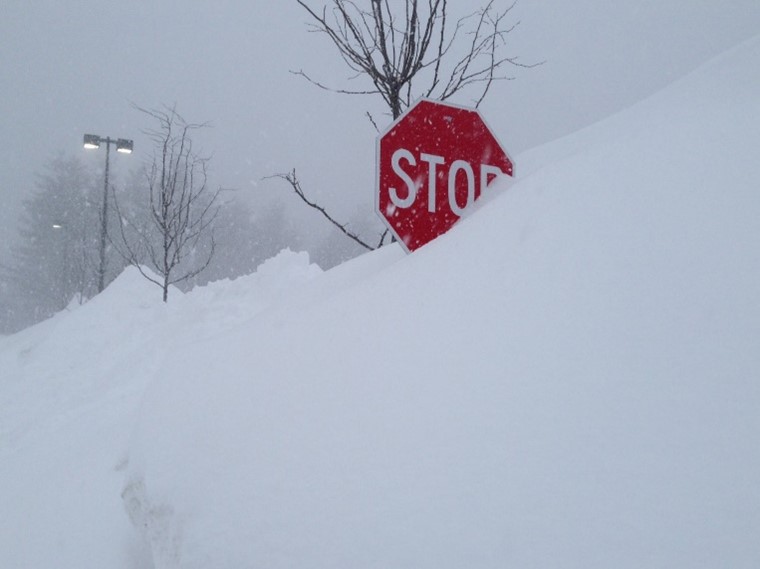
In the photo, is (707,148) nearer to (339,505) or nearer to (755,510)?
(755,510)

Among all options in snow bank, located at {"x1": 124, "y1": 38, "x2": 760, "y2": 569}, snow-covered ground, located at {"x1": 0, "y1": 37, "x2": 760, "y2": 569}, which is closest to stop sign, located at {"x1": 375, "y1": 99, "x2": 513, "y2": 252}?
snow-covered ground, located at {"x1": 0, "y1": 37, "x2": 760, "y2": 569}

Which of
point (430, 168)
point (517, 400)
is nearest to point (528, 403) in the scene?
point (517, 400)

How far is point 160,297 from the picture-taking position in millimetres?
8891

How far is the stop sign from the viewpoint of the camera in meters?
2.73

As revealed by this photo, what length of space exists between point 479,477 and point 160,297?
29.1ft

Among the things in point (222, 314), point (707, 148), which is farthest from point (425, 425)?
point (222, 314)

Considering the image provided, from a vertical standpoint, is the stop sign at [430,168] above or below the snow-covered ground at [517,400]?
above

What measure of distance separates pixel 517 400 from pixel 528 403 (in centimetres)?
3

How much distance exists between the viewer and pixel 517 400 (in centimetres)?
130

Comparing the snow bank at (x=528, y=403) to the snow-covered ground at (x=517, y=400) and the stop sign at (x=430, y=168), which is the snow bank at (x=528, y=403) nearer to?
the snow-covered ground at (x=517, y=400)

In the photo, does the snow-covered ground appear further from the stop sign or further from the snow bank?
the stop sign

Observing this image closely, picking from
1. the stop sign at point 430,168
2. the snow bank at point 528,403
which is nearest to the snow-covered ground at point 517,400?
the snow bank at point 528,403

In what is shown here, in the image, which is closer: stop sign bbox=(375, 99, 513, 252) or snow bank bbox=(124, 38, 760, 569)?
snow bank bbox=(124, 38, 760, 569)

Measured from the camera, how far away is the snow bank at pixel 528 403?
101 cm
